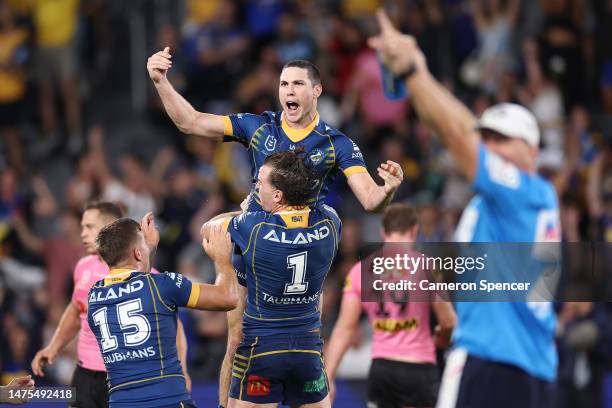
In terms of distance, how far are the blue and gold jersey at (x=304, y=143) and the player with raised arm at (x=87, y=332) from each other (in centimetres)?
123

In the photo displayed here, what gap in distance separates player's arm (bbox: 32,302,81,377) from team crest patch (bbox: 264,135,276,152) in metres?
1.94

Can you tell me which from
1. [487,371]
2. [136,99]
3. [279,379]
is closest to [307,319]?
[279,379]

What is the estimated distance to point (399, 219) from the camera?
9.41 meters

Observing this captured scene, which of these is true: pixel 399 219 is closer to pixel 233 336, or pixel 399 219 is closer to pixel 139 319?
pixel 233 336

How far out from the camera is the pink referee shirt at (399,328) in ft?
31.3

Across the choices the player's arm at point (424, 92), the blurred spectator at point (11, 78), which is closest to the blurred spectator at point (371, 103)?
the blurred spectator at point (11, 78)

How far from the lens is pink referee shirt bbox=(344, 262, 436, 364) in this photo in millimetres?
9547

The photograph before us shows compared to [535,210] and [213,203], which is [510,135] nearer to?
[535,210]

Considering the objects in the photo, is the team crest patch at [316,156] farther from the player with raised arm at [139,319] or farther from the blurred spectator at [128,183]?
the blurred spectator at [128,183]

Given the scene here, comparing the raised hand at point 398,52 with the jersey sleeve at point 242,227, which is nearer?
the raised hand at point 398,52

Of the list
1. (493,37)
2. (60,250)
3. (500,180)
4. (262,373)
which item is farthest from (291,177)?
(493,37)

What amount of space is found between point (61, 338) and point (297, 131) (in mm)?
2429

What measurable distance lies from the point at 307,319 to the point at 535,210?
2.27m

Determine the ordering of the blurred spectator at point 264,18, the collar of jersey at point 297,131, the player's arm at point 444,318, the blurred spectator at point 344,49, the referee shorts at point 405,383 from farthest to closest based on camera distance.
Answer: the blurred spectator at point 264,18, the blurred spectator at point 344,49, the referee shorts at point 405,383, the player's arm at point 444,318, the collar of jersey at point 297,131
